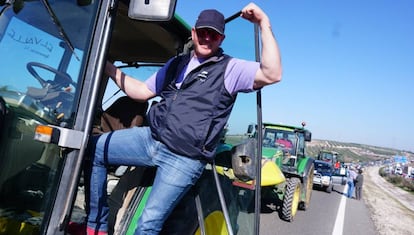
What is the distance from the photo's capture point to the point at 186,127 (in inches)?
78.4

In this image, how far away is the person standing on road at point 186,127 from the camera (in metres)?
2.02

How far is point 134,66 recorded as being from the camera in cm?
383

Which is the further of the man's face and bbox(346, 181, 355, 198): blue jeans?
bbox(346, 181, 355, 198): blue jeans

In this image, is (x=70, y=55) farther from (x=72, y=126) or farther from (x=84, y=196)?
(x=84, y=196)

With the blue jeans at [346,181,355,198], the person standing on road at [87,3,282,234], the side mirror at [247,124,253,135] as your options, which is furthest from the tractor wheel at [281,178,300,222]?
the blue jeans at [346,181,355,198]

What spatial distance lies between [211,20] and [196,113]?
1.77 feet

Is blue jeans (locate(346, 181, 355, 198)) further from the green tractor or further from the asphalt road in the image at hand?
the green tractor

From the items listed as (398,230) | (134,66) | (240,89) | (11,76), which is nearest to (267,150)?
(398,230)

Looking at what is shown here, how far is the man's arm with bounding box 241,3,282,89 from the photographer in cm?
203

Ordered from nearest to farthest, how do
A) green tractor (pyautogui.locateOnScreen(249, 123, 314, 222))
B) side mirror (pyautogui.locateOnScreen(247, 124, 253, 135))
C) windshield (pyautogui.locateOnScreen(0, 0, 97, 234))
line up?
windshield (pyautogui.locateOnScreen(0, 0, 97, 234)) → side mirror (pyautogui.locateOnScreen(247, 124, 253, 135)) → green tractor (pyautogui.locateOnScreen(249, 123, 314, 222))

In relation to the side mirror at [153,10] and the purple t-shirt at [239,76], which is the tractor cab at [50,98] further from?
the purple t-shirt at [239,76]

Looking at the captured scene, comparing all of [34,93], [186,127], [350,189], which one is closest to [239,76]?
[186,127]

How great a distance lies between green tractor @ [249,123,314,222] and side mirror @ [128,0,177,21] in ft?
17.3

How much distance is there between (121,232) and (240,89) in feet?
3.71
